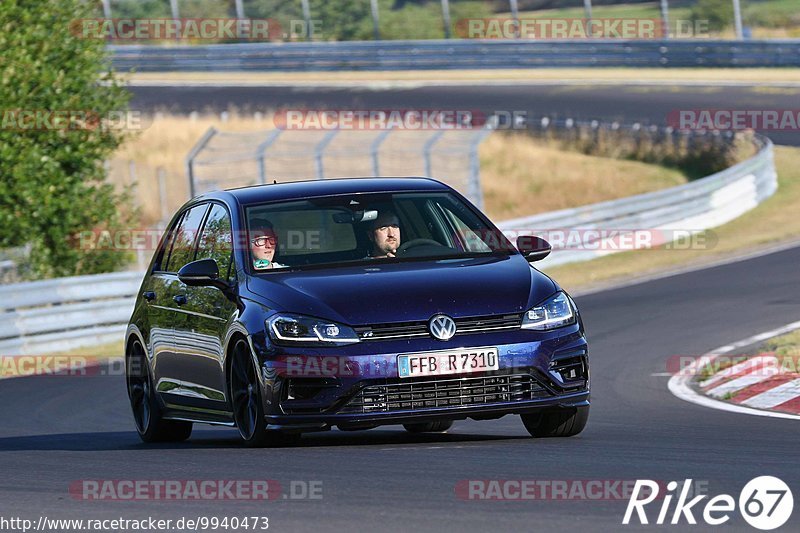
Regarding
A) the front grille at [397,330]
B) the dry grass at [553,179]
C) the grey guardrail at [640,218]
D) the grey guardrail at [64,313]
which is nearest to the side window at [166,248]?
the front grille at [397,330]

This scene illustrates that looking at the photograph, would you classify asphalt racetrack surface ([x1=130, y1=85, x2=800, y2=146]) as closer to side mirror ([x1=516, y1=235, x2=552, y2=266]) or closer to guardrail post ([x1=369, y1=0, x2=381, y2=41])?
guardrail post ([x1=369, y1=0, x2=381, y2=41])

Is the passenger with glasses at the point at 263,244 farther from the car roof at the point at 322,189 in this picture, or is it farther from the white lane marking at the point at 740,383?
the white lane marking at the point at 740,383

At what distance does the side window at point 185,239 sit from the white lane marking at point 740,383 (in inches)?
172

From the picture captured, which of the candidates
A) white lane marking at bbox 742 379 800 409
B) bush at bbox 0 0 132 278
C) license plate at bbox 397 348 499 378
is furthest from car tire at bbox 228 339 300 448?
bush at bbox 0 0 132 278

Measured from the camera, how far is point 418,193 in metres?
9.77

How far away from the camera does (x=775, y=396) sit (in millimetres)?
11492

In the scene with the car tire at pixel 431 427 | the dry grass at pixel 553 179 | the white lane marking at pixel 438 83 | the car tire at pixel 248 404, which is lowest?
the white lane marking at pixel 438 83

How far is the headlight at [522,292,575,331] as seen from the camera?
845 centimetres

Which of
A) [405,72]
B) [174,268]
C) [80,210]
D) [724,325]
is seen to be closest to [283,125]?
[405,72]

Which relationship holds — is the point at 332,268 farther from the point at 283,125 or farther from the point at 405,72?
the point at 405,72

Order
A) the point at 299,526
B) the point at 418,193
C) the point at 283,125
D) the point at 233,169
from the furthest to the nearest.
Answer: the point at 283,125, the point at 233,169, the point at 418,193, the point at 299,526

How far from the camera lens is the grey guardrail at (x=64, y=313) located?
1827 cm

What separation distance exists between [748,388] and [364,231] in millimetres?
4156

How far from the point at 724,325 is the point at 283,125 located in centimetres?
2577
